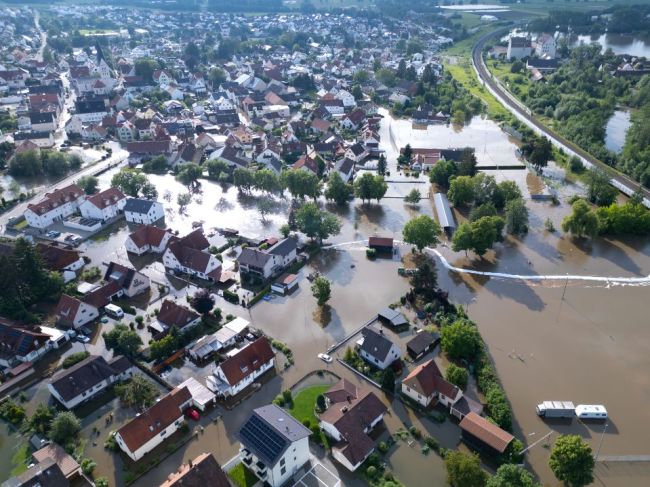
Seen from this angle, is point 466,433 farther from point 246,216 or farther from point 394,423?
point 246,216

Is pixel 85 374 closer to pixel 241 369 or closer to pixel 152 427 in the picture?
pixel 152 427

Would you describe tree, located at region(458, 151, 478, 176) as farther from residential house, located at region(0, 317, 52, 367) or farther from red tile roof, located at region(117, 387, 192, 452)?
residential house, located at region(0, 317, 52, 367)

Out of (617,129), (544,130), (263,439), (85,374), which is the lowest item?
(85,374)

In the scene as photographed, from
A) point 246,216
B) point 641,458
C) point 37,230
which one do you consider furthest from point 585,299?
point 37,230


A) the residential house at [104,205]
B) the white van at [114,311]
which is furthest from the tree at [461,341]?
the residential house at [104,205]

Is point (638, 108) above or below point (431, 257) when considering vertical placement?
above

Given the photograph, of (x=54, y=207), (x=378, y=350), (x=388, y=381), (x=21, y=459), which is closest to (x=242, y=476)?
(x=388, y=381)
